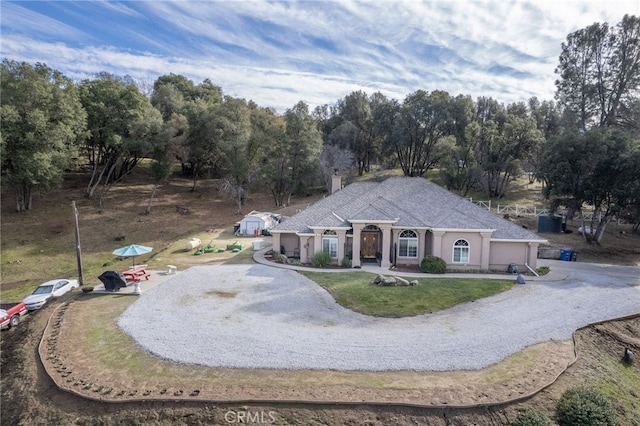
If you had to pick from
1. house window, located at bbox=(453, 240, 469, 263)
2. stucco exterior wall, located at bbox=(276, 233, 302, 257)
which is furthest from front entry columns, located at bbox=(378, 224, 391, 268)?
stucco exterior wall, located at bbox=(276, 233, 302, 257)

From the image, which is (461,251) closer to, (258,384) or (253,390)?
(258,384)

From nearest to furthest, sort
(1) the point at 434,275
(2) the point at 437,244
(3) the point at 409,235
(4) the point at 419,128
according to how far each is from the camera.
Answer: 1. (1) the point at 434,275
2. (2) the point at 437,244
3. (3) the point at 409,235
4. (4) the point at 419,128

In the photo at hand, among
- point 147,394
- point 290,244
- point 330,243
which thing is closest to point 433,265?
point 330,243

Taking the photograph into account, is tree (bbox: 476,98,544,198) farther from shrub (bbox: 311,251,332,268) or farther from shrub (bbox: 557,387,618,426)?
shrub (bbox: 557,387,618,426)

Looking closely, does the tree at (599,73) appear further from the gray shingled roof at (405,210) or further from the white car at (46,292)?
the white car at (46,292)

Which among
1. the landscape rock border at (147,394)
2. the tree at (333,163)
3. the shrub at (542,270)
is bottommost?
the landscape rock border at (147,394)

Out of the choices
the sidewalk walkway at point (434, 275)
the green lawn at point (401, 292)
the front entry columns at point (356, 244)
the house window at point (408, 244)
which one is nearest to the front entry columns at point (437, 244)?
the house window at point (408, 244)
